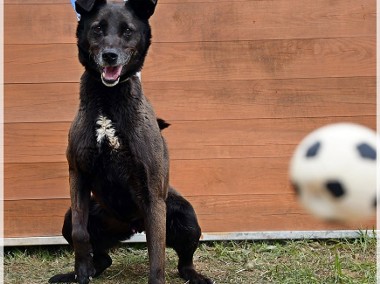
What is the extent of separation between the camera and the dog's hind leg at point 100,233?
14.6 ft

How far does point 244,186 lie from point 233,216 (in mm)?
244

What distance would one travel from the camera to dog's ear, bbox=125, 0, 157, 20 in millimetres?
4090

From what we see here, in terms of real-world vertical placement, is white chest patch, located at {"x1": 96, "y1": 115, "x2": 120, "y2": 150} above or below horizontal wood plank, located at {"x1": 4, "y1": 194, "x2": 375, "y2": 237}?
above

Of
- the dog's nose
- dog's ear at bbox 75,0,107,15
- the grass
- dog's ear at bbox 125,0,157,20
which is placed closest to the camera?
the dog's nose

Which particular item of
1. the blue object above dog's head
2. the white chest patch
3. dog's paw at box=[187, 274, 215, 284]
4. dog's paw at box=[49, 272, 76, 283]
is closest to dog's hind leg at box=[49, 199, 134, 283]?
dog's paw at box=[49, 272, 76, 283]

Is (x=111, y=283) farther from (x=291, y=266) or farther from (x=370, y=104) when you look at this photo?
(x=370, y=104)

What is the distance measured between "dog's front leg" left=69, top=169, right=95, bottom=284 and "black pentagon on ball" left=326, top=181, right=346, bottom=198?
174cm

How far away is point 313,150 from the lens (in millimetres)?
2736

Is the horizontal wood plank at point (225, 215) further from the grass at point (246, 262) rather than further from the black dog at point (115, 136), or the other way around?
the black dog at point (115, 136)

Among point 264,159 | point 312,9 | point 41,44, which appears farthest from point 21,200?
point 312,9

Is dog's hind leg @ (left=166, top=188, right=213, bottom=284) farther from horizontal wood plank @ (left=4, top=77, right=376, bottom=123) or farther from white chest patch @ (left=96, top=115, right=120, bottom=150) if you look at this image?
horizontal wood plank @ (left=4, top=77, right=376, bottom=123)

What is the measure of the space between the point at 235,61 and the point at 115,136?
1.69 m

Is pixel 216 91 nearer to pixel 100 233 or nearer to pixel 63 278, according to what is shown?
pixel 100 233

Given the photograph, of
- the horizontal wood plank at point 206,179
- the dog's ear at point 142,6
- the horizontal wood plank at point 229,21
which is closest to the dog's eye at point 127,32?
the dog's ear at point 142,6
